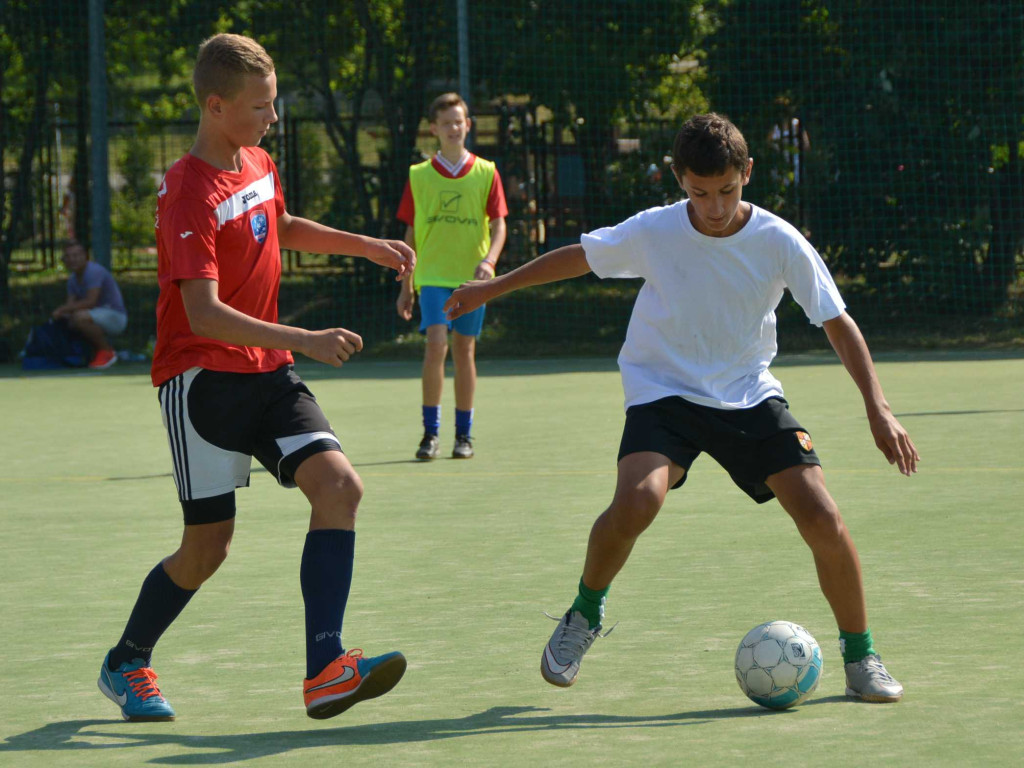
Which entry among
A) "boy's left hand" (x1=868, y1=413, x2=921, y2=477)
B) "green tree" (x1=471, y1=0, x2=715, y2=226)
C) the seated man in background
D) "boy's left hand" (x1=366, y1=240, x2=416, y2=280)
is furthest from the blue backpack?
"boy's left hand" (x1=868, y1=413, x2=921, y2=477)

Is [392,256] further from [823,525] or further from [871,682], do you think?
[871,682]

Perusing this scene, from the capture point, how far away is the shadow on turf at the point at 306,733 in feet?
11.8

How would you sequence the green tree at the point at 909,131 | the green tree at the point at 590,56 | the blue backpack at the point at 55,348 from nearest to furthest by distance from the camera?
the blue backpack at the point at 55,348 < the green tree at the point at 909,131 < the green tree at the point at 590,56

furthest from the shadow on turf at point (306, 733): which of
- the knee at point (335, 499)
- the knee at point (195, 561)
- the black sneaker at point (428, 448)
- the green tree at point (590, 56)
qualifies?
the green tree at point (590, 56)

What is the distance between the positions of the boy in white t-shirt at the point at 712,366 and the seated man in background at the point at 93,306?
36.1ft

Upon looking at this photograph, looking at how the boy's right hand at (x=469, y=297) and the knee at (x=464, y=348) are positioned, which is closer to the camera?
the boy's right hand at (x=469, y=297)

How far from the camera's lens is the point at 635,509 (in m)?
3.93

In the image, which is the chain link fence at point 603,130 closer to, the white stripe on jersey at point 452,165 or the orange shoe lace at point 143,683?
the white stripe on jersey at point 452,165

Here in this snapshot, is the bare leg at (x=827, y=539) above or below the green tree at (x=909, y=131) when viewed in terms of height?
below

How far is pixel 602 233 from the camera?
429 centimetres

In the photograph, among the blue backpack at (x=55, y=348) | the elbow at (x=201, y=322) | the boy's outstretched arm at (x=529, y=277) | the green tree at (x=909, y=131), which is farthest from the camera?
the green tree at (x=909, y=131)

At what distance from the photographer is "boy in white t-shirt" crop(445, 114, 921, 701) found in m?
3.94

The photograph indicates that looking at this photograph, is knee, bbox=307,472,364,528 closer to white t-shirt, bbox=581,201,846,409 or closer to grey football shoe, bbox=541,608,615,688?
grey football shoe, bbox=541,608,615,688

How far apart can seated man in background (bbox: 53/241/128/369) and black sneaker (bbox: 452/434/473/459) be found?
22.9 feet
